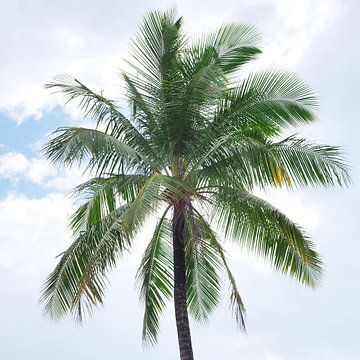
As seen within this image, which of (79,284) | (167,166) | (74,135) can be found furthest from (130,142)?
(79,284)

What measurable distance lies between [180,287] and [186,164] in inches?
91.5

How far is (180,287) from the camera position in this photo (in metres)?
14.6

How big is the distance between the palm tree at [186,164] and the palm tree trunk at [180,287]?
0.02m

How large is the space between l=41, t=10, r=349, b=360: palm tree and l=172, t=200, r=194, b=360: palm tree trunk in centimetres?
2

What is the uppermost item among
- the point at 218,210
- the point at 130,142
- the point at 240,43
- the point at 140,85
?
the point at 240,43

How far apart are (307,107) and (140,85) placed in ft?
10.9

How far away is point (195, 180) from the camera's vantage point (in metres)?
14.8

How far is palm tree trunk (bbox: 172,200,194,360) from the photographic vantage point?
46.8 ft

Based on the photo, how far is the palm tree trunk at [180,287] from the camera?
46.8 feet

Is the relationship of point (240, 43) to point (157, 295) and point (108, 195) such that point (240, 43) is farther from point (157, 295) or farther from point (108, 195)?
point (157, 295)

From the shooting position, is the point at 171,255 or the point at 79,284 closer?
the point at 79,284

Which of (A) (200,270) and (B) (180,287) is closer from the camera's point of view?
(B) (180,287)

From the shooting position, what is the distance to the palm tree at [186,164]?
14141 mm

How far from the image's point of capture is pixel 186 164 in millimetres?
15109
